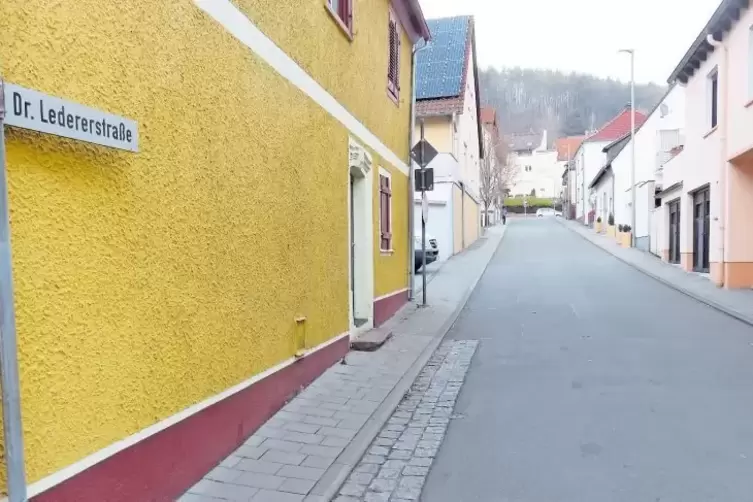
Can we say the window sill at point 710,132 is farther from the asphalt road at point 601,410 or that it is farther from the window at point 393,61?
the window at point 393,61

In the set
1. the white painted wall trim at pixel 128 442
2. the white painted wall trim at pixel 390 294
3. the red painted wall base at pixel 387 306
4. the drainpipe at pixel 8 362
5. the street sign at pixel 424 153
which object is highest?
the street sign at pixel 424 153

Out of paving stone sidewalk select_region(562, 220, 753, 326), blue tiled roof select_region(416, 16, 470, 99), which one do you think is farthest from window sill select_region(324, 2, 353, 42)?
blue tiled roof select_region(416, 16, 470, 99)

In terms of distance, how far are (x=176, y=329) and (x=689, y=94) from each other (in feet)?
63.0

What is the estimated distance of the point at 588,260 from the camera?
24.4m

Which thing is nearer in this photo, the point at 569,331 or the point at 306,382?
the point at 306,382

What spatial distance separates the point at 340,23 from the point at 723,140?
1191cm

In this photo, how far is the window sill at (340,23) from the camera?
6936 millimetres

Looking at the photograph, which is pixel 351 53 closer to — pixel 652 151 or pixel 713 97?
pixel 713 97

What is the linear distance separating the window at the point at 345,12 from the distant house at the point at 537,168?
9447 cm

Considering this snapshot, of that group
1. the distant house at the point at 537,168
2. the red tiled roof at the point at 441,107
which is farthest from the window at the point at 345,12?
the distant house at the point at 537,168

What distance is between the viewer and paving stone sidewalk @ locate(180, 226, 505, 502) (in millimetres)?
4027

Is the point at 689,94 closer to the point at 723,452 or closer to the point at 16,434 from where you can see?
the point at 723,452

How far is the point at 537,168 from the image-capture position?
10206 centimetres

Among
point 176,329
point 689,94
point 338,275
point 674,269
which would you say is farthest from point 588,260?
point 176,329
